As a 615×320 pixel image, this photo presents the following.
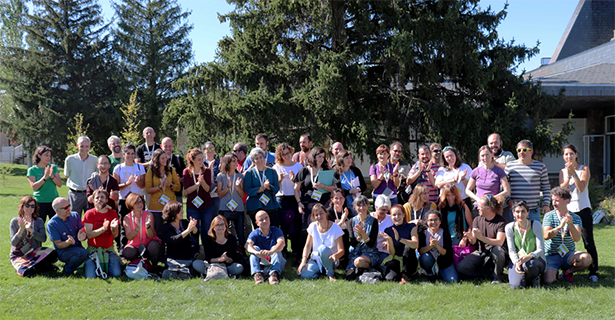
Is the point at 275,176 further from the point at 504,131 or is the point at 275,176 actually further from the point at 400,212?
the point at 504,131

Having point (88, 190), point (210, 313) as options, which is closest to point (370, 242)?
point (210, 313)

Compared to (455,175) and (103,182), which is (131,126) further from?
(455,175)

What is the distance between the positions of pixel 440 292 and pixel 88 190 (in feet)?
15.8

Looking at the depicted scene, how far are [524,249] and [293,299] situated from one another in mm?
2753

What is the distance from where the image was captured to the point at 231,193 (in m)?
A: 6.36

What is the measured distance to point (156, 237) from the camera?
6.02 m

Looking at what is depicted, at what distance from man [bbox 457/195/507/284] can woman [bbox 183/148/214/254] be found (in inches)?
135

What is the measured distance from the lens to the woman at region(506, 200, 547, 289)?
17.0 feet

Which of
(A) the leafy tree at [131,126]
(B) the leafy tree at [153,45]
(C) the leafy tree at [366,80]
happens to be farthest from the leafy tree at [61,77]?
(C) the leafy tree at [366,80]

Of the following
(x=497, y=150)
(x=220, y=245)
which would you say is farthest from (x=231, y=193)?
(x=497, y=150)

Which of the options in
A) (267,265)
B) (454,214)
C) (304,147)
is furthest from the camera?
(304,147)

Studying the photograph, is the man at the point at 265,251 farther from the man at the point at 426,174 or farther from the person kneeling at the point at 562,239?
the person kneeling at the point at 562,239

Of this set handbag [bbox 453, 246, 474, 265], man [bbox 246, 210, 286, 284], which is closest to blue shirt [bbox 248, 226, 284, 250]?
man [bbox 246, 210, 286, 284]

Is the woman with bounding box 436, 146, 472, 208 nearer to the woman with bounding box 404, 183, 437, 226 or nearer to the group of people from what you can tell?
the group of people
